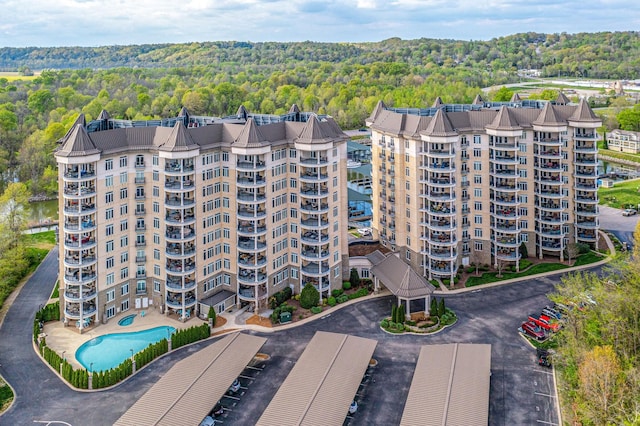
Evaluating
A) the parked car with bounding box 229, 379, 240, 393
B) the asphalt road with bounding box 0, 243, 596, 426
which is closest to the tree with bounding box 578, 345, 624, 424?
the asphalt road with bounding box 0, 243, 596, 426

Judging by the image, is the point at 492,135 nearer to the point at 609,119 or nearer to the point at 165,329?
the point at 165,329

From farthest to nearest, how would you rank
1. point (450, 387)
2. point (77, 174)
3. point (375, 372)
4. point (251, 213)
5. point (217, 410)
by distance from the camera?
point (251, 213)
point (77, 174)
point (375, 372)
point (217, 410)
point (450, 387)

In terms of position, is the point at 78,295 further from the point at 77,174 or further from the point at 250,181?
the point at 250,181

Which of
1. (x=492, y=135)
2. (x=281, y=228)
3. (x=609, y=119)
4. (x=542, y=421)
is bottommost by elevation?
(x=542, y=421)

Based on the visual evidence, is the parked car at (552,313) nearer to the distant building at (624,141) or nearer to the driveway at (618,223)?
the driveway at (618,223)

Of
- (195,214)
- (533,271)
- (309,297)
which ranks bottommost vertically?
(309,297)

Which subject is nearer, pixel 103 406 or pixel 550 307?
pixel 103 406

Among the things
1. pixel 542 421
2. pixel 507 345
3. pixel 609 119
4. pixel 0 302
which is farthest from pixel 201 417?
pixel 609 119

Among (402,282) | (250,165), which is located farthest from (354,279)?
(250,165)
